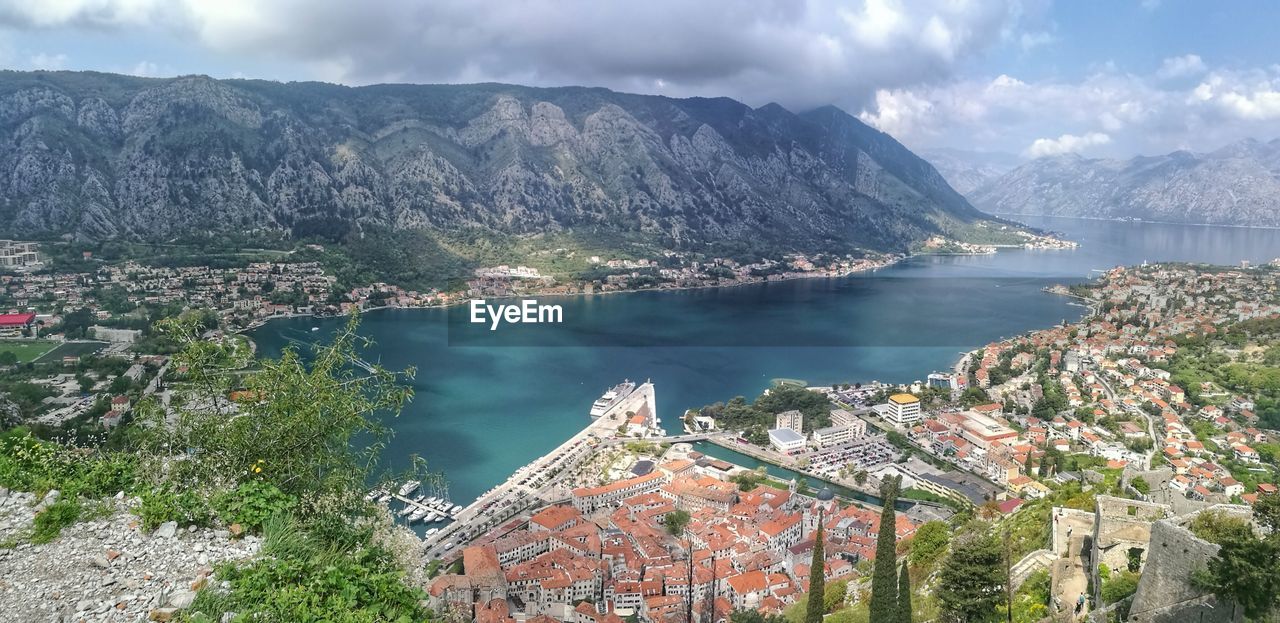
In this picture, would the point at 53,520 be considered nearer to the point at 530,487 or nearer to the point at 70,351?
the point at 530,487

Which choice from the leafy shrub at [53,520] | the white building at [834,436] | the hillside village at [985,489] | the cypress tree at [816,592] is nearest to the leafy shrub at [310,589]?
the leafy shrub at [53,520]

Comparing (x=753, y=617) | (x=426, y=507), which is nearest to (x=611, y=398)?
(x=426, y=507)

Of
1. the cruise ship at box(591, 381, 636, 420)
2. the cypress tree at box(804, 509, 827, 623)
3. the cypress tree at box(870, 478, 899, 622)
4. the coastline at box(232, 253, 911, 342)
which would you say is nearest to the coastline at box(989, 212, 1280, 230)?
the coastline at box(232, 253, 911, 342)

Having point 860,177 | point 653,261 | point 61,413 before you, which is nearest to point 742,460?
point 61,413

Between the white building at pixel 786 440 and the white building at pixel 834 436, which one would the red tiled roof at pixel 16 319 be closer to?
the white building at pixel 786 440

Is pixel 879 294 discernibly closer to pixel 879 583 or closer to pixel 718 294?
pixel 718 294

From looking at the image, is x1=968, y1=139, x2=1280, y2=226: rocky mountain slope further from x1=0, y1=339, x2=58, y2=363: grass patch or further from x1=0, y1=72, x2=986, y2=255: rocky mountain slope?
x1=0, y1=339, x2=58, y2=363: grass patch
